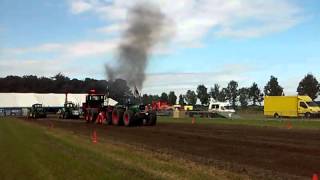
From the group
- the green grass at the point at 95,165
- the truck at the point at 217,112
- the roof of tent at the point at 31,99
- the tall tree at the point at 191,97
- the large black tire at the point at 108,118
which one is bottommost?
the green grass at the point at 95,165

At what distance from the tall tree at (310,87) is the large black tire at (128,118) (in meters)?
100

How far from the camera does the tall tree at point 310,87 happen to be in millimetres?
135625

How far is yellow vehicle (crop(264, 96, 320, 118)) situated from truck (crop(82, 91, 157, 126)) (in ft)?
112

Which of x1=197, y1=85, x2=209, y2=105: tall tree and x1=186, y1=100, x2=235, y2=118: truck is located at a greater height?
x1=197, y1=85, x2=209, y2=105: tall tree

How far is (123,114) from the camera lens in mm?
44031

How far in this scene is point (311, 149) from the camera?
2194 centimetres

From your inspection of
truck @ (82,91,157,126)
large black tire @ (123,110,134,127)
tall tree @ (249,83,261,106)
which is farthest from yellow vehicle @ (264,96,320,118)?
tall tree @ (249,83,261,106)

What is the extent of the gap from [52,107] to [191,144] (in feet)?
413

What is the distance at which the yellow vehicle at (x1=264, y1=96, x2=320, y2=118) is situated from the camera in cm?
7400

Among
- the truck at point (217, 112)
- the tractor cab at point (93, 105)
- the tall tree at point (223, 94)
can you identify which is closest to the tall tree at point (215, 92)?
the tall tree at point (223, 94)

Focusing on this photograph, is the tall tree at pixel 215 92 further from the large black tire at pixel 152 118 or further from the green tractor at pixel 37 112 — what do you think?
the large black tire at pixel 152 118

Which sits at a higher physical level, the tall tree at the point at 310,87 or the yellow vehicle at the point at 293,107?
the tall tree at the point at 310,87

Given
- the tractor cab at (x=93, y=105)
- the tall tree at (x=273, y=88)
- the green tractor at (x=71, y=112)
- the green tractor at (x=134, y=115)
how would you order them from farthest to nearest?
the tall tree at (x=273, y=88)
the green tractor at (x=71, y=112)
the tractor cab at (x=93, y=105)
the green tractor at (x=134, y=115)

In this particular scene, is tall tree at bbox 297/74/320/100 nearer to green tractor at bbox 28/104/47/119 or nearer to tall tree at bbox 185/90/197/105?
tall tree at bbox 185/90/197/105
